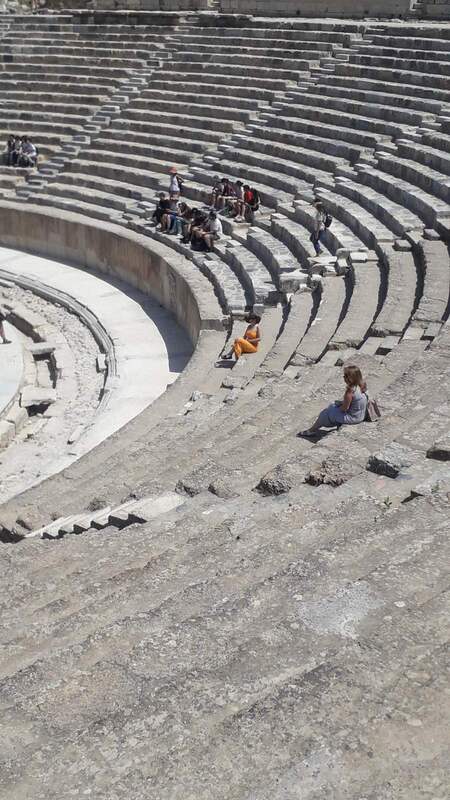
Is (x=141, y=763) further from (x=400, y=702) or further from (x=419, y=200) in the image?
(x=419, y=200)

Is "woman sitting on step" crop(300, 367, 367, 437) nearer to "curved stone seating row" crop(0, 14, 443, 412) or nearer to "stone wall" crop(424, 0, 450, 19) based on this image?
"curved stone seating row" crop(0, 14, 443, 412)

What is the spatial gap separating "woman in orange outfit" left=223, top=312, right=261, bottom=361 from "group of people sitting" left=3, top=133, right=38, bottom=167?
12.4m

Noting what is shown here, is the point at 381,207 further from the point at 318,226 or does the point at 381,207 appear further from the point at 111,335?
the point at 111,335

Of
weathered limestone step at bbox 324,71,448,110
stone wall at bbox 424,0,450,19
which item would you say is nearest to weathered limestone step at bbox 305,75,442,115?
weathered limestone step at bbox 324,71,448,110

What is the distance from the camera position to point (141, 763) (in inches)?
139

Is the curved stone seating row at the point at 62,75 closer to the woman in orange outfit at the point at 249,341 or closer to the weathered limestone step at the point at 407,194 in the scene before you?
the weathered limestone step at the point at 407,194

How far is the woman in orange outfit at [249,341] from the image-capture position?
472 inches

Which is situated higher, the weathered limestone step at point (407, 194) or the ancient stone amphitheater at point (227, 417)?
the weathered limestone step at point (407, 194)

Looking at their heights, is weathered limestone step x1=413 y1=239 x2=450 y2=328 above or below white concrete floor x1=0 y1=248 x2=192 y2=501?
above

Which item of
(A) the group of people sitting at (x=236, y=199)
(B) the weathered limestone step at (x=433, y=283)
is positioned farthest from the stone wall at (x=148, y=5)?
(B) the weathered limestone step at (x=433, y=283)

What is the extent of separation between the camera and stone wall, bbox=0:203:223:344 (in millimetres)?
15492

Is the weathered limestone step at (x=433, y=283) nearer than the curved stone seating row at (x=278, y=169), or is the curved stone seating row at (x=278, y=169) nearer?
the weathered limestone step at (x=433, y=283)

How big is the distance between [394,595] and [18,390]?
9419 mm

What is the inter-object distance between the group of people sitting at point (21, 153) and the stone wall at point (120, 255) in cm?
177
